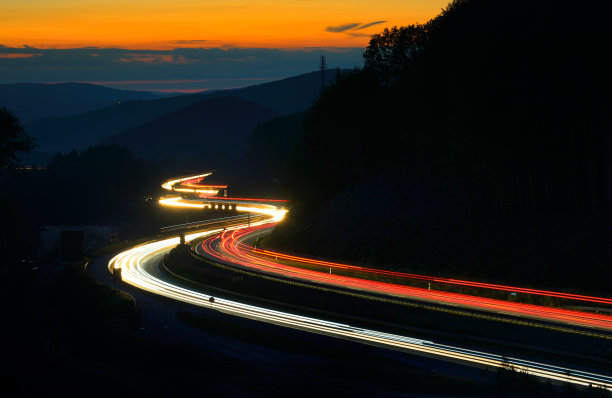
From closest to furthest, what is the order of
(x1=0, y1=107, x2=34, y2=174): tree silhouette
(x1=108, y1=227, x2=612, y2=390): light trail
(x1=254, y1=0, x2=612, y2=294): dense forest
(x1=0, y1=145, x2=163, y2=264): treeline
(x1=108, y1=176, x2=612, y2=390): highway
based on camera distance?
(x1=108, y1=227, x2=612, y2=390): light trail → (x1=108, y1=176, x2=612, y2=390): highway → (x1=254, y1=0, x2=612, y2=294): dense forest → (x1=0, y1=107, x2=34, y2=174): tree silhouette → (x1=0, y1=145, x2=163, y2=264): treeline

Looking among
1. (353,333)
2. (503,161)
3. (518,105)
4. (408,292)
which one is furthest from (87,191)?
(353,333)

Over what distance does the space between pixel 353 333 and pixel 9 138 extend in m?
43.9

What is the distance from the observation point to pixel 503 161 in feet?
179

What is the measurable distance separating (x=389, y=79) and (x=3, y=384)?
6759 centimetres

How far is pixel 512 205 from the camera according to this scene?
5644 cm

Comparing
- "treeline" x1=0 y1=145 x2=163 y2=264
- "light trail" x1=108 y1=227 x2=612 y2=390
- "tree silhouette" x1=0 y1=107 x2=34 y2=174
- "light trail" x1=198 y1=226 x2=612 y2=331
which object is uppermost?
"tree silhouette" x1=0 y1=107 x2=34 y2=174

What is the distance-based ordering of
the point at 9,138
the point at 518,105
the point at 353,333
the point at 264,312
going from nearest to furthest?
the point at 353,333 < the point at 264,312 < the point at 518,105 < the point at 9,138

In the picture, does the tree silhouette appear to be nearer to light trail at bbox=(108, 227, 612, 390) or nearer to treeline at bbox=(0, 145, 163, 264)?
light trail at bbox=(108, 227, 612, 390)

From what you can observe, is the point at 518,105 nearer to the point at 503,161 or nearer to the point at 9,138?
the point at 503,161

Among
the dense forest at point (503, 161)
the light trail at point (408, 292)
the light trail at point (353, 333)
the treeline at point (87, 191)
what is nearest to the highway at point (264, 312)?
the light trail at point (353, 333)

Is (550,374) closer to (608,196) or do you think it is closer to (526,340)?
(526,340)

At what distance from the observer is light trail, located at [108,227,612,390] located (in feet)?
103

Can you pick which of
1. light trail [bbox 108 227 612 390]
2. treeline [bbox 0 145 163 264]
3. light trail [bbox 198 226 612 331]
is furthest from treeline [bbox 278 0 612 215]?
treeline [bbox 0 145 163 264]

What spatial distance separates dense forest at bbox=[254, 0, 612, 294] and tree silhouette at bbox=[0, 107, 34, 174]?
28.1 meters
